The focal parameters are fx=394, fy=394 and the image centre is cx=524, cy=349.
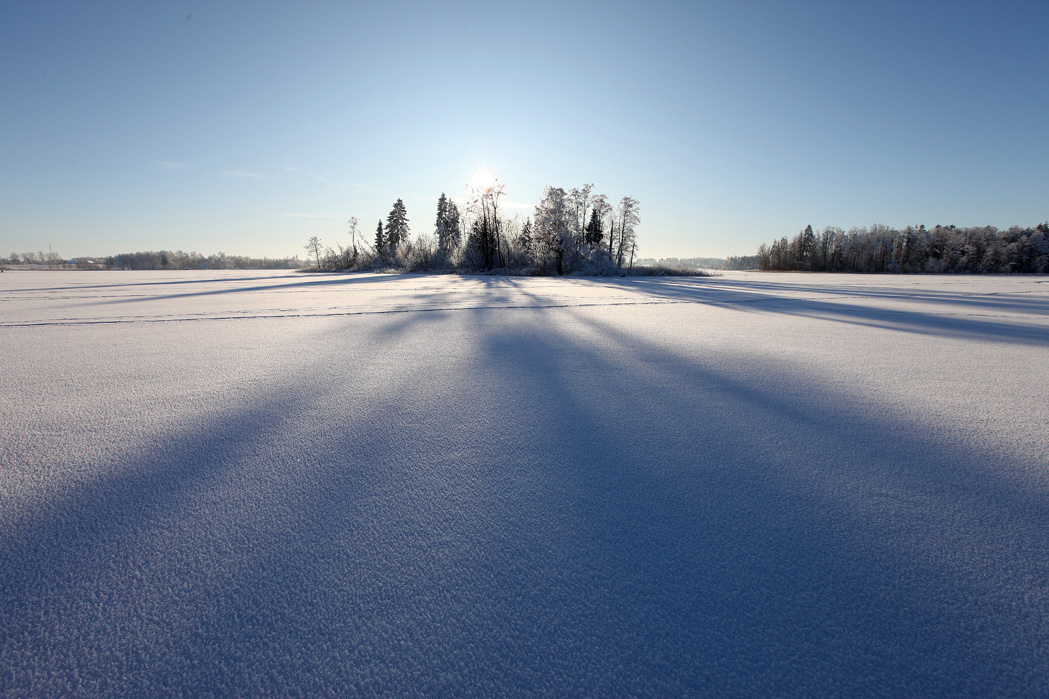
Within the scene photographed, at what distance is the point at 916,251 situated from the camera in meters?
52.0

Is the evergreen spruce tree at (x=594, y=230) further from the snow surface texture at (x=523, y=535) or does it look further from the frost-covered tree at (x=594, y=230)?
the snow surface texture at (x=523, y=535)

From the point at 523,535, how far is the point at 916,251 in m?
73.8

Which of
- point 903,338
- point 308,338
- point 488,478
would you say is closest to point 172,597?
point 488,478

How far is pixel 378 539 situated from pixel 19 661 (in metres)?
0.70

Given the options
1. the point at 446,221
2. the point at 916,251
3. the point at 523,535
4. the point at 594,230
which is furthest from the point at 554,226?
the point at 916,251

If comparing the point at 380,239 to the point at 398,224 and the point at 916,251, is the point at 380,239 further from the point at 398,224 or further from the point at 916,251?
the point at 916,251

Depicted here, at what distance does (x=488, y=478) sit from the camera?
148 centimetres

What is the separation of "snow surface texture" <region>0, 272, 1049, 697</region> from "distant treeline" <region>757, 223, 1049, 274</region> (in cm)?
6209

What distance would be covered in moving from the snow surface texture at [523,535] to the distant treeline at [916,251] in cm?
6209

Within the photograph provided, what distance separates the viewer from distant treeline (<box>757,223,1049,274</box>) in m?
40.8

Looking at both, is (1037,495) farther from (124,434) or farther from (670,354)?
(124,434)

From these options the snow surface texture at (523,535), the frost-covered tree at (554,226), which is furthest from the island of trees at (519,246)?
the snow surface texture at (523,535)

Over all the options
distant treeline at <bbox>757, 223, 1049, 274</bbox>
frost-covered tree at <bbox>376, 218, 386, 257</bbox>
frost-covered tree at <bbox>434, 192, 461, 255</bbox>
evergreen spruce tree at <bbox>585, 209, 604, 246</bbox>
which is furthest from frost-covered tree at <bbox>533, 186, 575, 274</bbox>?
distant treeline at <bbox>757, 223, 1049, 274</bbox>

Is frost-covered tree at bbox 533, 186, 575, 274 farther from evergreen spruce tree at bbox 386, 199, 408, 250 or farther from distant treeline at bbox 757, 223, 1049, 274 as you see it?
distant treeline at bbox 757, 223, 1049, 274
